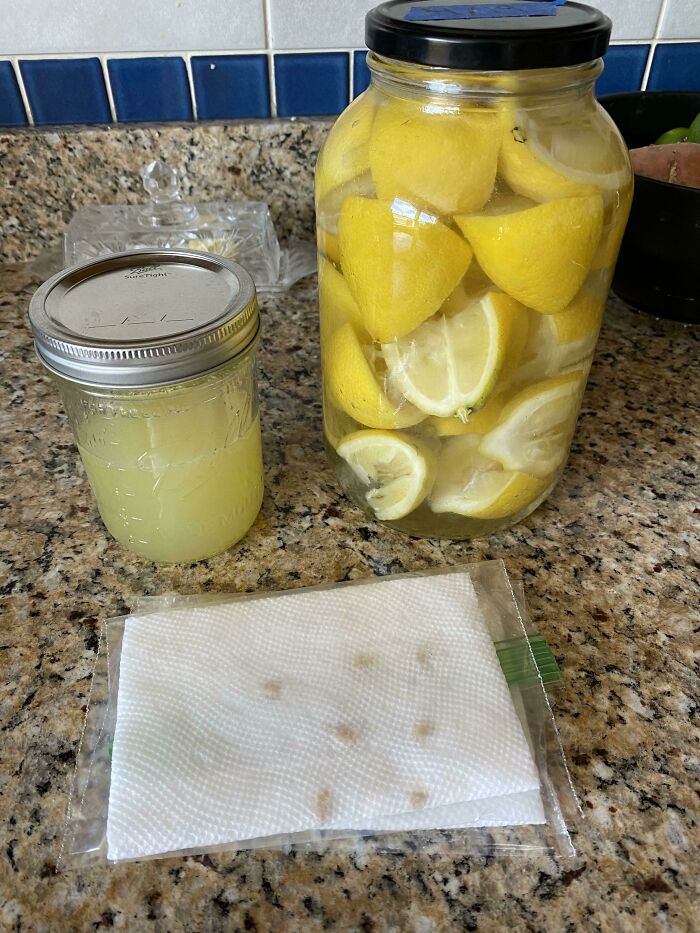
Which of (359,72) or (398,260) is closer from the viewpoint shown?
(398,260)

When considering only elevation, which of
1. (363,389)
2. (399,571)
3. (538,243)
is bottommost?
(399,571)

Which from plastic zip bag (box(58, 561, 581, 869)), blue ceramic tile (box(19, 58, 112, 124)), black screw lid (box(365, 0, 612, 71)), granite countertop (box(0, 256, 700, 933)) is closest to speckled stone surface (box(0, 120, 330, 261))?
blue ceramic tile (box(19, 58, 112, 124))

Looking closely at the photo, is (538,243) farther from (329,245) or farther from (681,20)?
(681,20)

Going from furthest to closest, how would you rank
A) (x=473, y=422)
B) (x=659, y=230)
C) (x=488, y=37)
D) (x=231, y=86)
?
1. (x=231, y=86)
2. (x=659, y=230)
3. (x=473, y=422)
4. (x=488, y=37)

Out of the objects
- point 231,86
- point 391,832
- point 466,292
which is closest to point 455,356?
point 466,292

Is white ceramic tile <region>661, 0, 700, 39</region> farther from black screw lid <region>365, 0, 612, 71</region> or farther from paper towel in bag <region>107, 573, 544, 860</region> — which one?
paper towel in bag <region>107, 573, 544, 860</region>

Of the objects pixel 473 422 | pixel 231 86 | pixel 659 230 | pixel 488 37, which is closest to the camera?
pixel 488 37

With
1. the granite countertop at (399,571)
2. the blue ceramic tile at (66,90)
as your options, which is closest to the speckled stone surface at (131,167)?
the blue ceramic tile at (66,90)
